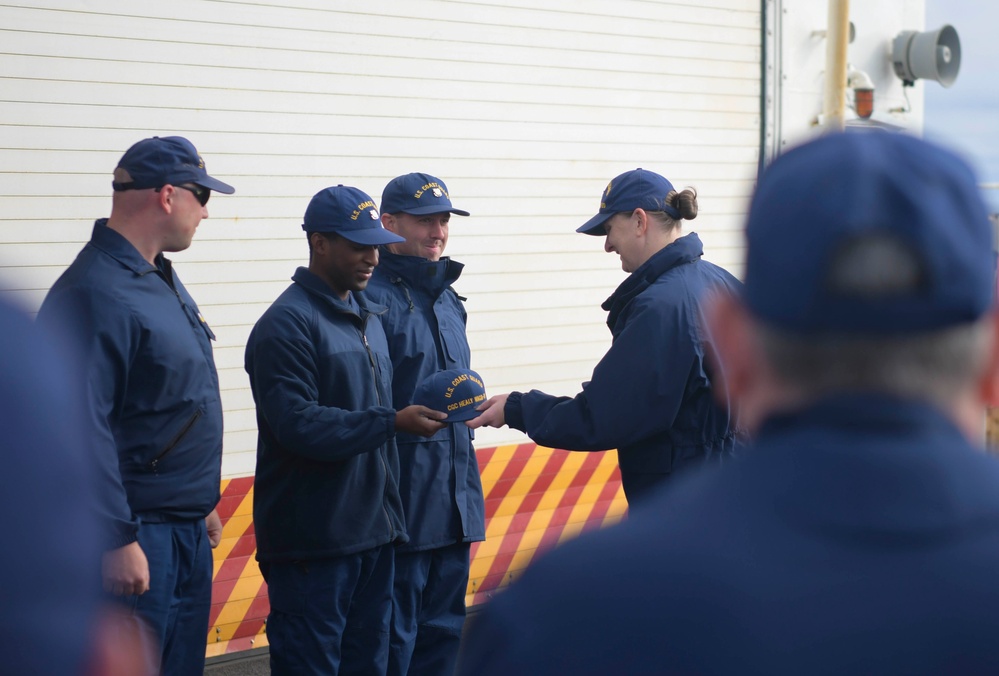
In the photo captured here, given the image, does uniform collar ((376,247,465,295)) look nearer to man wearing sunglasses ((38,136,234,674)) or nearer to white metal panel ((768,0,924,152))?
man wearing sunglasses ((38,136,234,674))

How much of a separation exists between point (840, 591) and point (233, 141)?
17.1ft

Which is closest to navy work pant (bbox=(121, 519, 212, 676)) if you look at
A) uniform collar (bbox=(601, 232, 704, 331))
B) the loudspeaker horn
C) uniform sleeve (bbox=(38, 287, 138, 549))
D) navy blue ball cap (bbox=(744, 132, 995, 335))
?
uniform sleeve (bbox=(38, 287, 138, 549))

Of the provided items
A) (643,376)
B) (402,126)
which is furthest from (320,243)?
(402,126)

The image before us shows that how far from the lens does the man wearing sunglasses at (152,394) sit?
3.49 m

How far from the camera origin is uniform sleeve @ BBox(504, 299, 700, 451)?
3.91 metres

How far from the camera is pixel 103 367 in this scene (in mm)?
3529

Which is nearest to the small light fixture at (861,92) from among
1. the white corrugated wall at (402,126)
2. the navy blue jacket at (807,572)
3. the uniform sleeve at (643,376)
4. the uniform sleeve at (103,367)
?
the white corrugated wall at (402,126)

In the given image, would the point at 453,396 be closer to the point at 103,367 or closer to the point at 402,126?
the point at 103,367

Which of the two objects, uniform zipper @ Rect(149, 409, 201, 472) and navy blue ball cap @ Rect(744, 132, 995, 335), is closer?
navy blue ball cap @ Rect(744, 132, 995, 335)

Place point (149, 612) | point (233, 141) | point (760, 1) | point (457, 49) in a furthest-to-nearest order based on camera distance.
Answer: point (760, 1) < point (457, 49) < point (233, 141) < point (149, 612)

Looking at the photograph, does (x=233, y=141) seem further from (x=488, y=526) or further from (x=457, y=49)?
(x=488, y=526)

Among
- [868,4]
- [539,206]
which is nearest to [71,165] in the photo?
[539,206]

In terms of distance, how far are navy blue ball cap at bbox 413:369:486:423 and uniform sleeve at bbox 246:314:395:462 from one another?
0.73 feet

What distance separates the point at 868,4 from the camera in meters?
8.64
